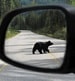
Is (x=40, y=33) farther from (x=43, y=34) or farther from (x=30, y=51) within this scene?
(x=30, y=51)

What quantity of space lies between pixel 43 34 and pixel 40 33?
0.08ft

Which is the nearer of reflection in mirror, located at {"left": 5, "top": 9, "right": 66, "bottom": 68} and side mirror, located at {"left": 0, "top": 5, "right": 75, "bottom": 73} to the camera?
side mirror, located at {"left": 0, "top": 5, "right": 75, "bottom": 73}

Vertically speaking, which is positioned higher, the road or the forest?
the forest

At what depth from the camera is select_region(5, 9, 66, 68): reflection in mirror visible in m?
2.24

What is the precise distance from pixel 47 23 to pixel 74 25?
0.39 m

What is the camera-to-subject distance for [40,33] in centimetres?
234

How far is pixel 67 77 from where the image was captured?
42.8 ft

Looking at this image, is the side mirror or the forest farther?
the forest

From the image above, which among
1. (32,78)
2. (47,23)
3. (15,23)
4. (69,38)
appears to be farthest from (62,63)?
(32,78)

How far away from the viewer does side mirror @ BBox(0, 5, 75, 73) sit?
6.65 ft

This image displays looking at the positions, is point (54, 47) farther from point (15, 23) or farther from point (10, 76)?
point (10, 76)

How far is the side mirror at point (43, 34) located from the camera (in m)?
2.03

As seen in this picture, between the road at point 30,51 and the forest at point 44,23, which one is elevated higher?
the forest at point 44,23

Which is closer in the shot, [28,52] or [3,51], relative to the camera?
[3,51]
